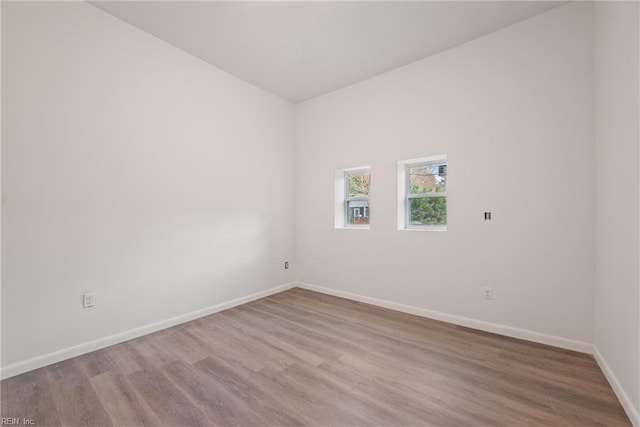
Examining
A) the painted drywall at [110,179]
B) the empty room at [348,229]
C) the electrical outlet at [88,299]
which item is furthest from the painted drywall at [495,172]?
the electrical outlet at [88,299]

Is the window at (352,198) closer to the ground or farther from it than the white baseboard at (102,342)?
farther from it

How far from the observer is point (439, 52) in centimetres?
287

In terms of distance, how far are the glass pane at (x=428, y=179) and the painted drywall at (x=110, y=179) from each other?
2131mm

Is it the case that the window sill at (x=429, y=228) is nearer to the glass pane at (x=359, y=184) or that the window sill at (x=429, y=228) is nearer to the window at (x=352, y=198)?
the window at (x=352, y=198)

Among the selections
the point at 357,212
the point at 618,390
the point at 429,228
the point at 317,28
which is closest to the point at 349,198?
the point at 357,212

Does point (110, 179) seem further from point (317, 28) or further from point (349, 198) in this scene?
point (349, 198)

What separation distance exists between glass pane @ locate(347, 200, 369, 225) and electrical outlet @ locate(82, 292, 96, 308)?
9.64 feet

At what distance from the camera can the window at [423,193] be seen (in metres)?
2.99

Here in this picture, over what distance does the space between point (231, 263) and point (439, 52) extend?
3432mm

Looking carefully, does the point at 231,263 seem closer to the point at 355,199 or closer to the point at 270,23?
the point at 355,199

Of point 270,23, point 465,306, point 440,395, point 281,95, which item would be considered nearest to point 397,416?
point 440,395

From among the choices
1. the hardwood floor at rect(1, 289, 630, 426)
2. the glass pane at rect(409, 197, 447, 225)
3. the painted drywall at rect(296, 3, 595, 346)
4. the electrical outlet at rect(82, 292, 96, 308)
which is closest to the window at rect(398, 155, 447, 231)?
the glass pane at rect(409, 197, 447, 225)

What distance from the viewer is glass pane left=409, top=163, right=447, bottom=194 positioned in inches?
118

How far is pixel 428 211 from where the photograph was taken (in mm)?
3084
